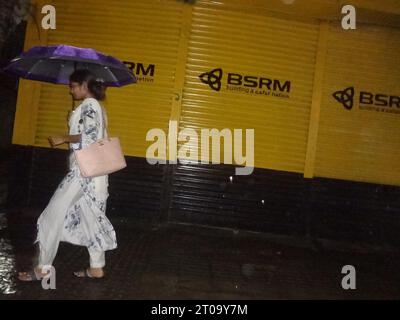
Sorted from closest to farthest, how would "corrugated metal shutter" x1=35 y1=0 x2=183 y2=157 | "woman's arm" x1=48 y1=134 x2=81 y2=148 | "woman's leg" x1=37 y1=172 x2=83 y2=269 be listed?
"woman's arm" x1=48 y1=134 x2=81 y2=148 → "woman's leg" x1=37 y1=172 x2=83 y2=269 → "corrugated metal shutter" x1=35 y1=0 x2=183 y2=157

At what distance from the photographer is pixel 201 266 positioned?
5508 mm

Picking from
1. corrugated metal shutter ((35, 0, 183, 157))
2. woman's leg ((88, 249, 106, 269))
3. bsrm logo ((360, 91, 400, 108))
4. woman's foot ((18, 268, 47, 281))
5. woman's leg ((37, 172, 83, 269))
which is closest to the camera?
woman's leg ((37, 172, 83, 269))

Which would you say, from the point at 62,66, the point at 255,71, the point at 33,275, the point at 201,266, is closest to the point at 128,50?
→ the point at 255,71

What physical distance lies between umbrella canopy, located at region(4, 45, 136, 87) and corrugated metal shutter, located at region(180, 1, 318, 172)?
93.4 inches

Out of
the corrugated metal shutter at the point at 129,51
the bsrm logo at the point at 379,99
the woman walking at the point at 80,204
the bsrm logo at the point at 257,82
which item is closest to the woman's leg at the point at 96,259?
the woman walking at the point at 80,204

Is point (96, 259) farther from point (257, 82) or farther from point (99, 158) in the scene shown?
point (257, 82)

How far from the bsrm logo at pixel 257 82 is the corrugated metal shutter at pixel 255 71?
0.06m

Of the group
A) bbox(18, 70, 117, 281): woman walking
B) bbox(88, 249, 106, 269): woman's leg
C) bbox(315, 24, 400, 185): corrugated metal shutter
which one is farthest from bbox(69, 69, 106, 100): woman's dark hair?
bbox(315, 24, 400, 185): corrugated metal shutter

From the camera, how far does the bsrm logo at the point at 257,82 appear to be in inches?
287

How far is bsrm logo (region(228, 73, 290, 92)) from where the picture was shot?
24.0 feet

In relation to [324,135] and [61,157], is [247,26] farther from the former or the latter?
[61,157]

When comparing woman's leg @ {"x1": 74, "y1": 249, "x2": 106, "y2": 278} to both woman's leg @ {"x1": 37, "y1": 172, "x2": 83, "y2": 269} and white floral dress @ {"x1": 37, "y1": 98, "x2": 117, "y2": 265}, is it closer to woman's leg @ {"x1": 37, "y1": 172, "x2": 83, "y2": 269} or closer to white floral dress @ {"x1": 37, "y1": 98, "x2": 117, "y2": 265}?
white floral dress @ {"x1": 37, "y1": 98, "x2": 117, "y2": 265}

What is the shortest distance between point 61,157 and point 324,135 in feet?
13.8

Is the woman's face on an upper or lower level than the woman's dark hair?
lower
